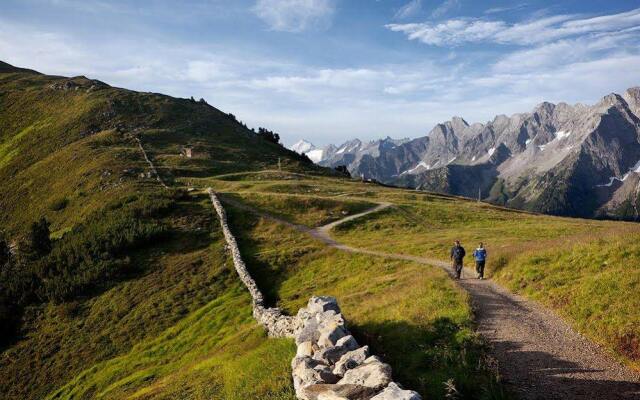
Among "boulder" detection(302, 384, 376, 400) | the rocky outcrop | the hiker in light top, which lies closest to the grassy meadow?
the hiker in light top

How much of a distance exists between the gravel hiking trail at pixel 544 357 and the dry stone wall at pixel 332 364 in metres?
5.23

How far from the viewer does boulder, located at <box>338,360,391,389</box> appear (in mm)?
13047

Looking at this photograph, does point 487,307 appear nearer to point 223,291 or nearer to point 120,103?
point 223,291

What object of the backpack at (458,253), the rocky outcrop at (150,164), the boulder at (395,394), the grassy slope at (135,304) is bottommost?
the grassy slope at (135,304)

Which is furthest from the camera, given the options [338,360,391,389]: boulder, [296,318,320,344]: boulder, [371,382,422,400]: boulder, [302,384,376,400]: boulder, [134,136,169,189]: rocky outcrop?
[134,136,169,189]: rocky outcrop

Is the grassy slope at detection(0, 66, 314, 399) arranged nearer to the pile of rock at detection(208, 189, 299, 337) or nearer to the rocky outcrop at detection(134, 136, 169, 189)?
the pile of rock at detection(208, 189, 299, 337)

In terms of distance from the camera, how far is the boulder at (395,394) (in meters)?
11.5

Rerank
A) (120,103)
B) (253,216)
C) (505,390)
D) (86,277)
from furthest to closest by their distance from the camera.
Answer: (120,103), (253,216), (86,277), (505,390)

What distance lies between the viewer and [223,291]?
132 ft

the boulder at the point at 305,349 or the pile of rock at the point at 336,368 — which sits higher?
the pile of rock at the point at 336,368

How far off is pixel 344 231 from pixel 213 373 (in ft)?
110

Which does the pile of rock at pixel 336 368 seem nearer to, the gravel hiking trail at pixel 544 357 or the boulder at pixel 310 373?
the boulder at pixel 310 373

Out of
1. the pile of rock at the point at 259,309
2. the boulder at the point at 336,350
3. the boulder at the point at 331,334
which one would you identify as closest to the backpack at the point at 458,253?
the pile of rock at the point at 259,309

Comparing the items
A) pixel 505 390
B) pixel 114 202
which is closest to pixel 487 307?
pixel 505 390
